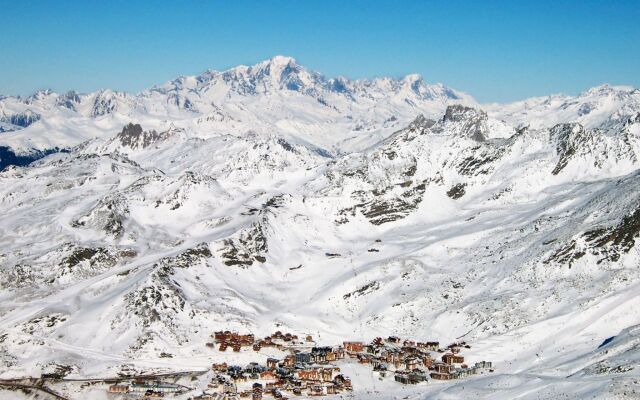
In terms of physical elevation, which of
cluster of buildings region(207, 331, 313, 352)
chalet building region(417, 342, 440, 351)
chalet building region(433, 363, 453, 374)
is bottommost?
→ chalet building region(433, 363, 453, 374)

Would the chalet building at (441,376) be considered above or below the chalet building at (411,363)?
below

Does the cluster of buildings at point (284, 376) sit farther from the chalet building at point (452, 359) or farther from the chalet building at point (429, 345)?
the chalet building at point (452, 359)

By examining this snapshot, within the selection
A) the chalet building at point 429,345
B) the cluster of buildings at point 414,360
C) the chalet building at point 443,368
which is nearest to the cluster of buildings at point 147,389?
the cluster of buildings at point 414,360

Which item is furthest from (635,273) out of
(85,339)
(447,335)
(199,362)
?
(85,339)

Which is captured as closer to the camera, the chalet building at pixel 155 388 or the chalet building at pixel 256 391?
the chalet building at pixel 256 391

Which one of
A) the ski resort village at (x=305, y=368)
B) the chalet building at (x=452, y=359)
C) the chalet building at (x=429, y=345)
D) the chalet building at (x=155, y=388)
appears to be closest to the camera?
the ski resort village at (x=305, y=368)

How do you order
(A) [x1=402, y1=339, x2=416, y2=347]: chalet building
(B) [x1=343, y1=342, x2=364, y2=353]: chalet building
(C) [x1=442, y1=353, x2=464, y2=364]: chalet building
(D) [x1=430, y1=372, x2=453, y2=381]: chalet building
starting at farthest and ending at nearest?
(A) [x1=402, y1=339, x2=416, y2=347]: chalet building → (B) [x1=343, y1=342, x2=364, y2=353]: chalet building → (C) [x1=442, y1=353, x2=464, y2=364]: chalet building → (D) [x1=430, y1=372, x2=453, y2=381]: chalet building

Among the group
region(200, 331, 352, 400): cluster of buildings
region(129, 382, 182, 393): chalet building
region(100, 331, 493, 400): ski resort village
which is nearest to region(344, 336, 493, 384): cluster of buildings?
region(100, 331, 493, 400): ski resort village

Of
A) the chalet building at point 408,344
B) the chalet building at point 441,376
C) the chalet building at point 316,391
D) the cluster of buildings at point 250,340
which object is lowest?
the chalet building at point 441,376

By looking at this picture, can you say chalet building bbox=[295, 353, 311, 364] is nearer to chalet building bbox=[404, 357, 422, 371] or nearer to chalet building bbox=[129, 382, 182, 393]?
chalet building bbox=[404, 357, 422, 371]

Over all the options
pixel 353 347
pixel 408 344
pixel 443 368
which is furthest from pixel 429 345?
pixel 443 368
